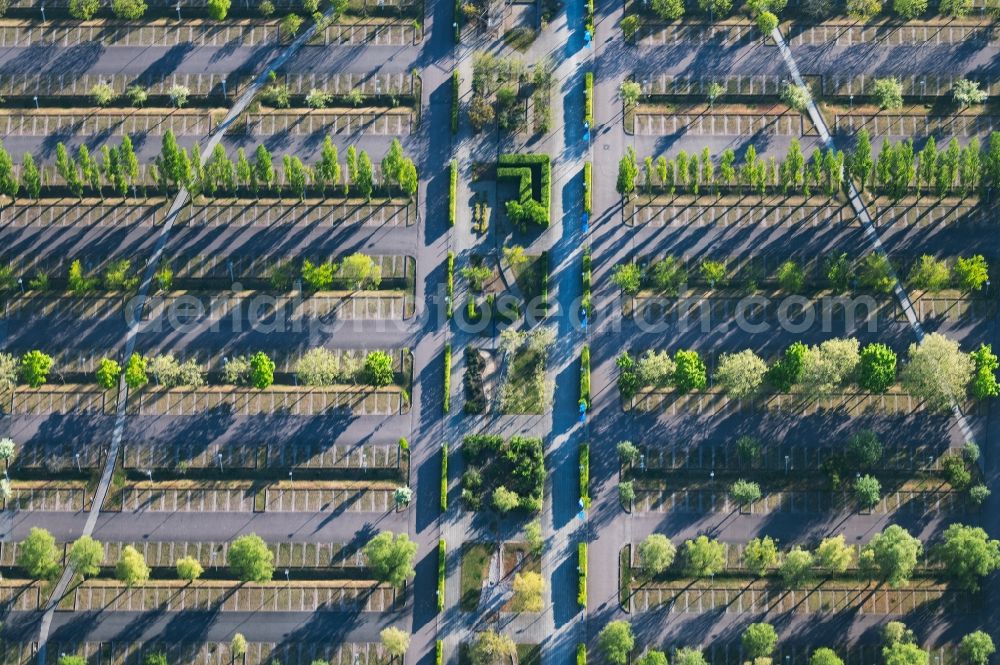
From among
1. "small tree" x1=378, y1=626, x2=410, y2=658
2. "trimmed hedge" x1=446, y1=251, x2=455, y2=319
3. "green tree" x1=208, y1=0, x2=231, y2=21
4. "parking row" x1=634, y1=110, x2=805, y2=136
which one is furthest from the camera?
"green tree" x1=208, y1=0, x2=231, y2=21

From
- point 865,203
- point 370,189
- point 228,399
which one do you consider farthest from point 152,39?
point 865,203

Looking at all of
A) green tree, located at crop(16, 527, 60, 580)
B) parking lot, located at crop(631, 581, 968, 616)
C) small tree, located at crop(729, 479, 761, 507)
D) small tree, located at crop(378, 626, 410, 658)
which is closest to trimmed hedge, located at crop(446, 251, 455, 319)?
small tree, located at crop(378, 626, 410, 658)

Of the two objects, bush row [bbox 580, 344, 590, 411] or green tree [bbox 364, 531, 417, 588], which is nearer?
green tree [bbox 364, 531, 417, 588]

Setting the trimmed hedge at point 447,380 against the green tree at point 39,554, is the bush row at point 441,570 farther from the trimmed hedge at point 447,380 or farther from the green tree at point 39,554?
the green tree at point 39,554

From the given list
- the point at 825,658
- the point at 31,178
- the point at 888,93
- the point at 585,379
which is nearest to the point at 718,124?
the point at 888,93

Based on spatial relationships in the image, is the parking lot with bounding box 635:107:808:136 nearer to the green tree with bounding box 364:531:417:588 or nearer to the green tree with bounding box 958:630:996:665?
the green tree with bounding box 364:531:417:588

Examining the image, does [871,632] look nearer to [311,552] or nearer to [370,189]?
[311,552]

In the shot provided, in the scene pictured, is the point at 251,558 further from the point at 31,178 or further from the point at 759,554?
the point at 759,554
